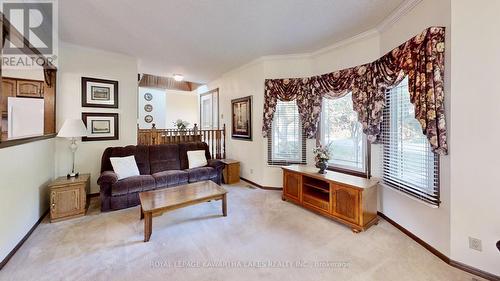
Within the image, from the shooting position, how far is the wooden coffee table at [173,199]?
2387 millimetres

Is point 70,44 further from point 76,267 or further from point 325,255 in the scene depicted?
point 325,255

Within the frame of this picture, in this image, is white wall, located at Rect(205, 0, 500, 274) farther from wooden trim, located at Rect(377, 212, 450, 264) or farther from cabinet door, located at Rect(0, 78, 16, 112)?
cabinet door, located at Rect(0, 78, 16, 112)

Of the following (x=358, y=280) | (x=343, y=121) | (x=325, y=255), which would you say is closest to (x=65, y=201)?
(x=325, y=255)

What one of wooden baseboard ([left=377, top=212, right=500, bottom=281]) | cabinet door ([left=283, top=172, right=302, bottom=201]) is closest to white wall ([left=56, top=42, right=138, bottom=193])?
cabinet door ([left=283, top=172, right=302, bottom=201])

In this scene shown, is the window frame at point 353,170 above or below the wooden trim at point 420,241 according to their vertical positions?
above

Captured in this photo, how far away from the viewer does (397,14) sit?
2555mm

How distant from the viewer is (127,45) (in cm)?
364

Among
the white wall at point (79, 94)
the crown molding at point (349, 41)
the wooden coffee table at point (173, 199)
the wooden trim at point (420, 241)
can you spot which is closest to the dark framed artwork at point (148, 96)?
the white wall at point (79, 94)

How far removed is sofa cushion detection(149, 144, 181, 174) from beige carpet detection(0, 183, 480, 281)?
1145 millimetres

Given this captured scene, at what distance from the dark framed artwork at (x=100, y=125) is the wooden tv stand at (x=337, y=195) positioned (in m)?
3.43

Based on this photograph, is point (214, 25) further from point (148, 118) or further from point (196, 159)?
point (148, 118)

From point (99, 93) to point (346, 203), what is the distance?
179 inches
